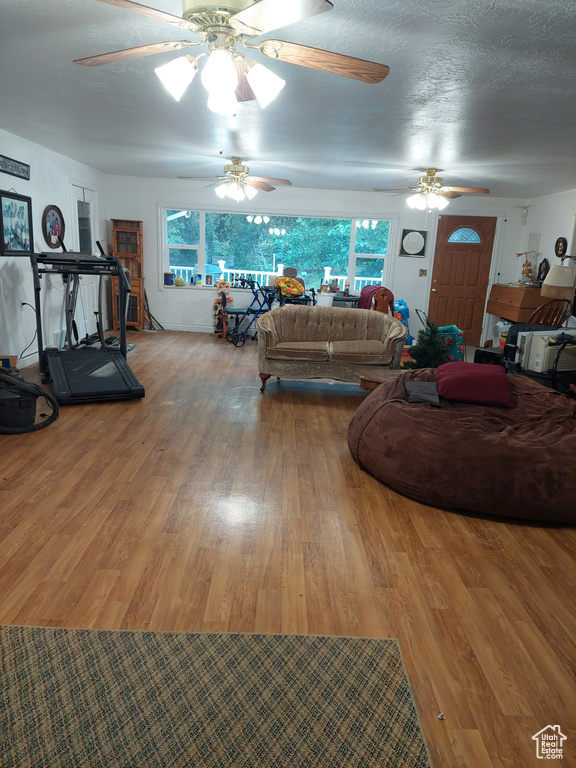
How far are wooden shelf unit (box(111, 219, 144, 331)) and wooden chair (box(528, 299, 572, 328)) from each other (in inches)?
236

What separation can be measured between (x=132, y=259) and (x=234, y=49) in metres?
7.07

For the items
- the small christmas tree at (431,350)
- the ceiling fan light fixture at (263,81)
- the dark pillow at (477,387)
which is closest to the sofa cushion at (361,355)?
the small christmas tree at (431,350)

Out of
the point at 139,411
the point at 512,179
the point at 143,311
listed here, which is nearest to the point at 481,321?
the point at 512,179

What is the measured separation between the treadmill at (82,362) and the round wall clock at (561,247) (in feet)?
18.8

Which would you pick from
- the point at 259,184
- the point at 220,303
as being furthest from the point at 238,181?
the point at 220,303

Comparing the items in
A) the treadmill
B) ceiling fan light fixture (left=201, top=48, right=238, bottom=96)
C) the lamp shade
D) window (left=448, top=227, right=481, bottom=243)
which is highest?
ceiling fan light fixture (left=201, top=48, right=238, bottom=96)

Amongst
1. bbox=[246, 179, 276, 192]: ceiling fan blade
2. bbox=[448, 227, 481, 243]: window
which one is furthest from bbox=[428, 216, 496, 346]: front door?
bbox=[246, 179, 276, 192]: ceiling fan blade

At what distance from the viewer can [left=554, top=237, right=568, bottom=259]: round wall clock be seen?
7.06 metres

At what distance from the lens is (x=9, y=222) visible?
17.8 feet

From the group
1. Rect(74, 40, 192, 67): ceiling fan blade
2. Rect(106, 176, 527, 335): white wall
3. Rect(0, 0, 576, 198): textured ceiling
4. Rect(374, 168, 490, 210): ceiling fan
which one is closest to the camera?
Rect(74, 40, 192, 67): ceiling fan blade

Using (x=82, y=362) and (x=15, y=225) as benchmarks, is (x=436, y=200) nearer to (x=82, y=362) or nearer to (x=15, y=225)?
(x=82, y=362)

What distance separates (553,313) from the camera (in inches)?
275

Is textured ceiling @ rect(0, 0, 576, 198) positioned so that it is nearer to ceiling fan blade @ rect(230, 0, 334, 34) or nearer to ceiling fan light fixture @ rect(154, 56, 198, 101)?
ceiling fan light fixture @ rect(154, 56, 198, 101)

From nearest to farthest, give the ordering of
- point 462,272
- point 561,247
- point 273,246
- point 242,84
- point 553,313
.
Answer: point 242,84 < point 553,313 < point 561,247 < point 462,272 < point 273,246
